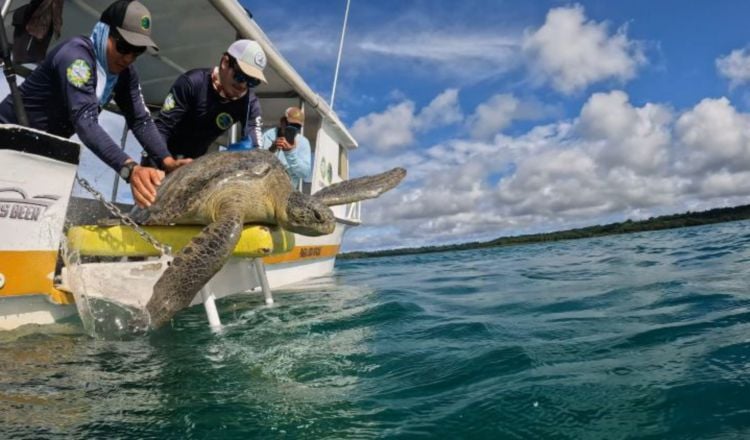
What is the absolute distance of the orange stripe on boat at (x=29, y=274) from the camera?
3.71m

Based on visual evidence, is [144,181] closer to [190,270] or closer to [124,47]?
[190,270]

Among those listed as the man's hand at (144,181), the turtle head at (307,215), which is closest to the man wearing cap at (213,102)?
the turtle head at (307,215)

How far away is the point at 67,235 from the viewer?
440cm

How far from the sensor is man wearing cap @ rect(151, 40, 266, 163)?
18.5 ft

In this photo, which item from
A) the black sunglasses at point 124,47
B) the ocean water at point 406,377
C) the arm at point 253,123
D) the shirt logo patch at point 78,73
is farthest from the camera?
the arm at point 253,123

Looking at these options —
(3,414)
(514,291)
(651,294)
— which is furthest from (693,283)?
(3,414)

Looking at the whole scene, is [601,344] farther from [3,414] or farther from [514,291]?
[514,291]

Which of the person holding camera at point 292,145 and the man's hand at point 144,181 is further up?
the person holding camera at point 292,145

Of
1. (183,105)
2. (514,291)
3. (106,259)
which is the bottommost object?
(514,291)

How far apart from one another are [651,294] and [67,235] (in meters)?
5.58

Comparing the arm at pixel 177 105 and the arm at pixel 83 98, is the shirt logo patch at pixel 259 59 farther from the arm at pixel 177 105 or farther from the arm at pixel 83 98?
the arm at pixel 83 98

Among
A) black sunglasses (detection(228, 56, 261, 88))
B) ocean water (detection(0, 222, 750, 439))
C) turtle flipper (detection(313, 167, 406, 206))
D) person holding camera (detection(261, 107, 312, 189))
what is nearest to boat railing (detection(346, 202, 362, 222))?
person holding camera (detection(261, 107, 312, 189))

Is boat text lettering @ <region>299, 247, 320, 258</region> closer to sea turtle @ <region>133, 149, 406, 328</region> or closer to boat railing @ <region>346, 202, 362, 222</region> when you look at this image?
boat railing @ <region>346, 202, 362, 222</region>

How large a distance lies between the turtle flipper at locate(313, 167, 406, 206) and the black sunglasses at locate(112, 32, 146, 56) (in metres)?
2.46
